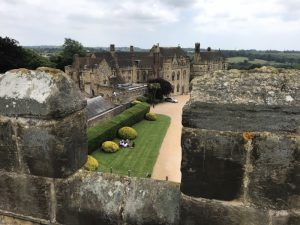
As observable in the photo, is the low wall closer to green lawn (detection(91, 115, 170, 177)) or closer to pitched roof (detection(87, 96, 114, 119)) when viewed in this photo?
green lawn (detection(91, 115, 170, 177))

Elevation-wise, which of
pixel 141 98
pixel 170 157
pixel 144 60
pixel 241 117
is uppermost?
pixel 241 117

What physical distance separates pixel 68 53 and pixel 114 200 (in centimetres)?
8316

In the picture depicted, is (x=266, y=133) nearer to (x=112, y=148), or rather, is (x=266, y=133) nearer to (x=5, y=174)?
(x=5, y=174)

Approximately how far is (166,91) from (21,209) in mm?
57281

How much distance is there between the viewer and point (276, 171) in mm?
2547

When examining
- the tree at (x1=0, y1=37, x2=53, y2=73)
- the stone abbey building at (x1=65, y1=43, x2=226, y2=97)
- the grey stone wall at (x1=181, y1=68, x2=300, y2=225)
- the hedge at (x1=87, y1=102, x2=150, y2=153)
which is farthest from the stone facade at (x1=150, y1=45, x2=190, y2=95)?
the grey stone wall at (x1=181, y1=68, x2=300, y2=225)

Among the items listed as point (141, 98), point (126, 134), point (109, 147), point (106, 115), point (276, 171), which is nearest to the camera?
point (276, 171)

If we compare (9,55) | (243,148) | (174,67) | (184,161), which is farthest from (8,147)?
(174,67)

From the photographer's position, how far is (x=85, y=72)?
5262cm

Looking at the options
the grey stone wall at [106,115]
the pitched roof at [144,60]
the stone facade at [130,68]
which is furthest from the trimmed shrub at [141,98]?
the pitched roof at [144,60]

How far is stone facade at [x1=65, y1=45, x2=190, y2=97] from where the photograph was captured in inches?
2124

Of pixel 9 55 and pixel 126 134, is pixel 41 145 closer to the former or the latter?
pixel 126 134

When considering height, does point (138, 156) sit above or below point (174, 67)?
below

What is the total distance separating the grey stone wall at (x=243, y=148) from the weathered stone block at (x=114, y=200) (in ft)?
1.18
